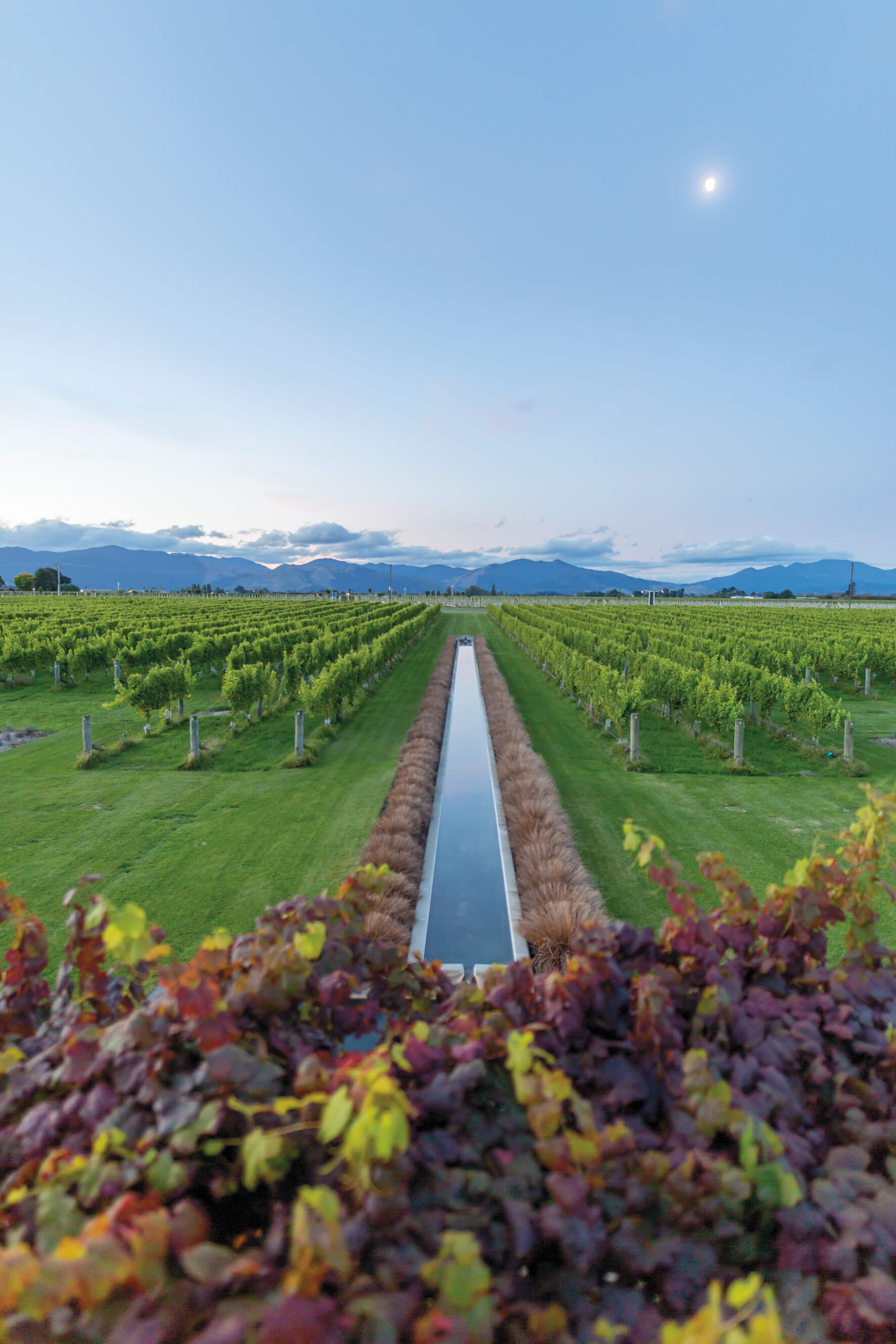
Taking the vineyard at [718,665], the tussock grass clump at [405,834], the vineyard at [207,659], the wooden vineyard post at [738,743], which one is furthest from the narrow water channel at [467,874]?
the wooden vineyard post at [738,743]

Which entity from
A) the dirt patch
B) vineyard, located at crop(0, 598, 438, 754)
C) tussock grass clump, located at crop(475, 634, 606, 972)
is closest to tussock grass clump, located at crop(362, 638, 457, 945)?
tussock grass clump, located at crop(475, 634, 606, 972)

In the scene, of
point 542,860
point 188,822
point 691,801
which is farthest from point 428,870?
point 691,801

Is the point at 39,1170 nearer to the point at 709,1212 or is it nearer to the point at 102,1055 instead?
the point at 102,1055

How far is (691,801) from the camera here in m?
10.8

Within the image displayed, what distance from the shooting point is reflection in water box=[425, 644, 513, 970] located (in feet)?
22.0

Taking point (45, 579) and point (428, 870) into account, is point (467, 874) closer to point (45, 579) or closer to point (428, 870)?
point (428, 870)

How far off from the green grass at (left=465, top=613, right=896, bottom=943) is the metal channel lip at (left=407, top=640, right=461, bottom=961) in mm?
2111

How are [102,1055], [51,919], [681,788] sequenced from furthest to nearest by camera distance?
[681,788]
[51,919]
[102,1055]

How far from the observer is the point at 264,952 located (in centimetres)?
196

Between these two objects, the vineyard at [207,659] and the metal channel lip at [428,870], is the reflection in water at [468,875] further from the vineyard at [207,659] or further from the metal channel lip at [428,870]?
the vineyard at [207,659]

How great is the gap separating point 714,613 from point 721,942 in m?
58.2

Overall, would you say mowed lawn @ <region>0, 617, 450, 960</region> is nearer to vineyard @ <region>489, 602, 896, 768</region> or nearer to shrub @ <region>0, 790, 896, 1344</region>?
shrub @ <region>0, 790, 896, 1344</region>

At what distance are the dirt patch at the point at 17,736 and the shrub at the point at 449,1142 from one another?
14.4 m

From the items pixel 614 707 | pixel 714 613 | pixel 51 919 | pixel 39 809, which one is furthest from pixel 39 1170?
pixel 714 613
